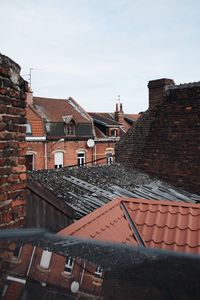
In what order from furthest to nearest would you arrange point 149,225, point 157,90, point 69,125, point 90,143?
point 90,143 < point 69,125 < point 157,90 < point 149,225

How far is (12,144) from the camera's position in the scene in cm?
308

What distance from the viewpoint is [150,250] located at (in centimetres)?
162

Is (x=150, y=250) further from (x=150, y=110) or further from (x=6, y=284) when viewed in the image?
(x=150, y=110)

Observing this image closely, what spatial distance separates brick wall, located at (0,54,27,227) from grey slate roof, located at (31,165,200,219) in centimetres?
253

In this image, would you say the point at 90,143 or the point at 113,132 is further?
the point at 113,132

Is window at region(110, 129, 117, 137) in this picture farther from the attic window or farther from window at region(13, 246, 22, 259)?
window at region(13, 246, 22, 259)

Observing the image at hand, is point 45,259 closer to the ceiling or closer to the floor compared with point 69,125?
closer to the floor

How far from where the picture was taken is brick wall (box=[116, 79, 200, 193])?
383 inches

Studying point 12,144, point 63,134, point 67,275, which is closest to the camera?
point 67,275

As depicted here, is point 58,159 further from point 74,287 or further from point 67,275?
point 74,287

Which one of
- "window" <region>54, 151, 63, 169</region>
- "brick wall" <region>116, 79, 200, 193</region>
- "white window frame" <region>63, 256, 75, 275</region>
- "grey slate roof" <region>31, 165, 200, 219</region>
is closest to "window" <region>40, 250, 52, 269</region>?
"white window frame" <region>63, 256, 75, 275</region>

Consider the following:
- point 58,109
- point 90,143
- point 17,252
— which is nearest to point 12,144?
point 17,252

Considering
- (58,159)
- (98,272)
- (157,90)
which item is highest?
(157,90)

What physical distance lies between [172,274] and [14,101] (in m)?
2.42
